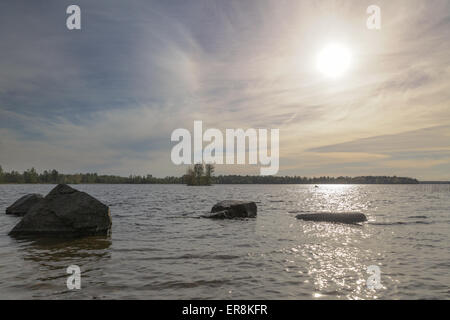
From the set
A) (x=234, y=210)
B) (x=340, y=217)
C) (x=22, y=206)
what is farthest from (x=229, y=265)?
(x=22, y=206)

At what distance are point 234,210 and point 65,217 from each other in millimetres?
12071

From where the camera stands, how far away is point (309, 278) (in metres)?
7.59

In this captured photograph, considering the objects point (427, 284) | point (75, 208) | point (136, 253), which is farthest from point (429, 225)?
point (75, 208)

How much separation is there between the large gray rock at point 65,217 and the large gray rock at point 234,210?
9004mm

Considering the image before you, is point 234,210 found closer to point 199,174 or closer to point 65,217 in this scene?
point 65,217

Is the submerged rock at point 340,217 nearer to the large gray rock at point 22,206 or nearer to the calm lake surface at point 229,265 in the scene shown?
the calm lake surface at point 229,265

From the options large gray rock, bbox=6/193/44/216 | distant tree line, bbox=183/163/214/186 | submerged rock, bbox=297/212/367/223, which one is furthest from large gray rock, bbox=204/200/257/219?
distant tree line, bbox=183/163/214/186

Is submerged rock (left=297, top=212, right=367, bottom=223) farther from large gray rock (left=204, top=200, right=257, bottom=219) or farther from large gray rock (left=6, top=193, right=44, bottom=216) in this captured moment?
large gray rock (left=6, top=193, right=44, bottom=216)

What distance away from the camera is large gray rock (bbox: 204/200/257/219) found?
22.1 m

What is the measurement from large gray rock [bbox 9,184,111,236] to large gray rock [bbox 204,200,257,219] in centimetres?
900

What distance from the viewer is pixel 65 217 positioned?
14000mm

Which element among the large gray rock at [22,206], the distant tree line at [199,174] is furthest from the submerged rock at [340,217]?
the distant tree line at [199,174]
